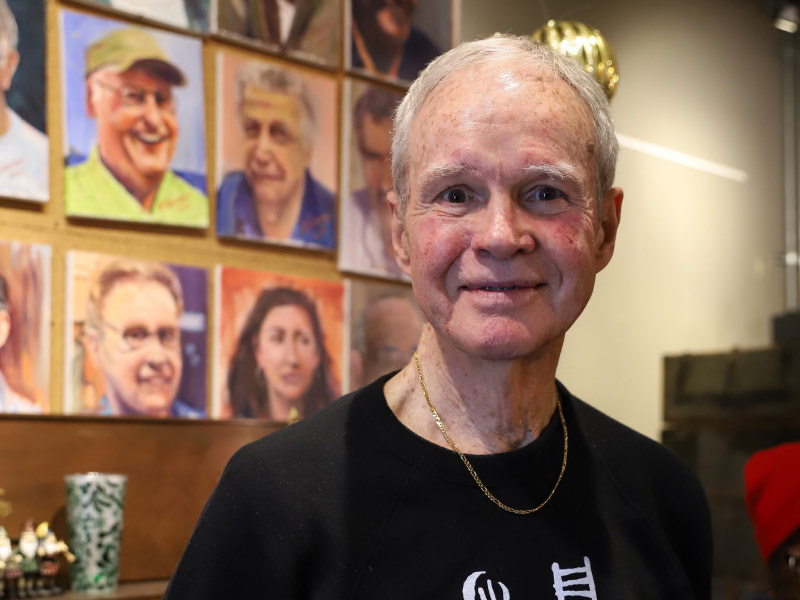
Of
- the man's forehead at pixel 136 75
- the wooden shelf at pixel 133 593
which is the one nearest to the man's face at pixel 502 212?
the wooden shelf at pixel 133 593

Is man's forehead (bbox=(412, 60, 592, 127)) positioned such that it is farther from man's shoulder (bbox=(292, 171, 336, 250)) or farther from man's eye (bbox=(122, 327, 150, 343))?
man's shoulder (bbox=(292, 171, 336, 250))

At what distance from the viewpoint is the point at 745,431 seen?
389 centimetres

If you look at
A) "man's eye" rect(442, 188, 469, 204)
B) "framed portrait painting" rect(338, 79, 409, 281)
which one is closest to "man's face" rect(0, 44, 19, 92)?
"framed portrait painting" rect(338, 79, 409, 281)

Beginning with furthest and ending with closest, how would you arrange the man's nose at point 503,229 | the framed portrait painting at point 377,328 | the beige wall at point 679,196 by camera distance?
the beige wall at point 679,196, the framed portrait painting at point 377,328, the man's nose at point 503,229

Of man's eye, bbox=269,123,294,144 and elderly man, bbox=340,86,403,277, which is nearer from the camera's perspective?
man's eye, bbox=269,123,294,144

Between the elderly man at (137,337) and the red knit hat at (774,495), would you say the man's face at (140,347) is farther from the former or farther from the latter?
the red knit hat at (774,495)

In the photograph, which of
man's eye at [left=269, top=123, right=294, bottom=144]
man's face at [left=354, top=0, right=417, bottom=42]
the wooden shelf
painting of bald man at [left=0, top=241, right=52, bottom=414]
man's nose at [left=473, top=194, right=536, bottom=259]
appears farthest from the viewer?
man's face at [left=354, top=0, right=417, bottom=42]

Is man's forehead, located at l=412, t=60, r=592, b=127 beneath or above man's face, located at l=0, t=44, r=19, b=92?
beneath

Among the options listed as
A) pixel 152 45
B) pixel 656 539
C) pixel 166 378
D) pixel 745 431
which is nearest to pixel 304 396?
pixel 166 378

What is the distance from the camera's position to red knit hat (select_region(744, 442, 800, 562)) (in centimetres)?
223

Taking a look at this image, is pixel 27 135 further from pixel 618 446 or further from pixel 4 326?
pixel 618 446

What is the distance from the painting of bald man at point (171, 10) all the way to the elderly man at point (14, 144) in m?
0.22

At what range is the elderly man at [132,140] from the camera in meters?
2.34

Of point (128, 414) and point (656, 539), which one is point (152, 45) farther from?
point (656, 539)
